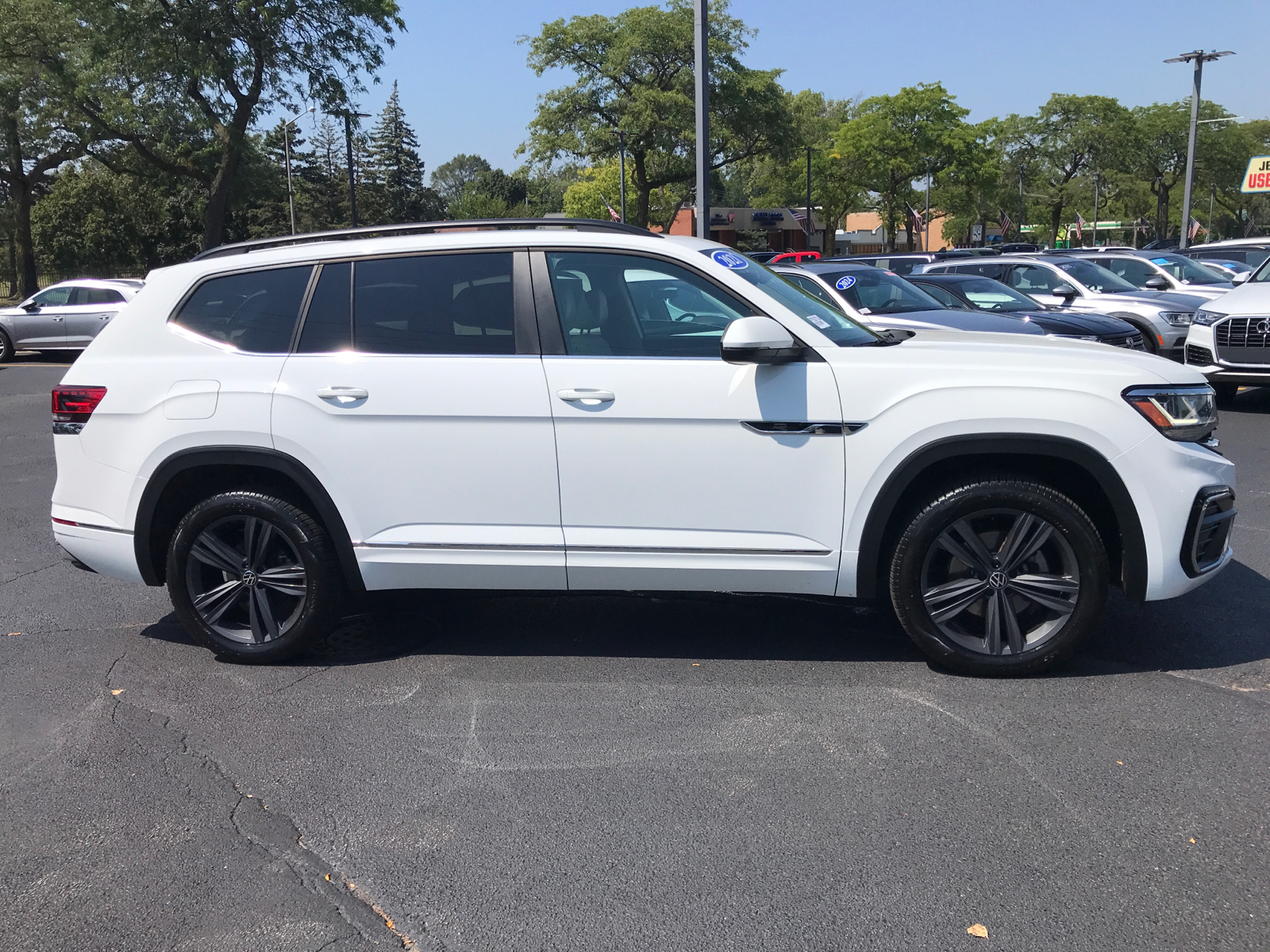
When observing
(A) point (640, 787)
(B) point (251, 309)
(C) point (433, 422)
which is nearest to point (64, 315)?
(B) point (251, 309)

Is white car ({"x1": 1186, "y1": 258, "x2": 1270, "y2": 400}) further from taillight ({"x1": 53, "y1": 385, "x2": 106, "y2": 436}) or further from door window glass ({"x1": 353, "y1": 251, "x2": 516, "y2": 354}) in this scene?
taillight ({"x1": 53, "y1": 385, "x2": 106, "y2": 436})

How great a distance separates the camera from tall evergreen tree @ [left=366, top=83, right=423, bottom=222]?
9012 centimetres

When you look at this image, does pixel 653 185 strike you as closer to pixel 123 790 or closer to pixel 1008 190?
pixel 1008 190

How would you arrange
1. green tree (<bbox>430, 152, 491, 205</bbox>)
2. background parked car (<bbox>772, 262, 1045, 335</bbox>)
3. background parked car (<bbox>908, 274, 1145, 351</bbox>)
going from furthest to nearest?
green tree (<bbox>430, 152, 491, 205</bbox>)
background parked car (<bbox>908, 274, 1145, 351</bbox>)
background parked car (<bbox>772, 262, 1045, 335</bbox>)

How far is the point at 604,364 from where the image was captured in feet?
14.2

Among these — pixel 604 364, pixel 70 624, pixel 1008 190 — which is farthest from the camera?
pixel 1008 190

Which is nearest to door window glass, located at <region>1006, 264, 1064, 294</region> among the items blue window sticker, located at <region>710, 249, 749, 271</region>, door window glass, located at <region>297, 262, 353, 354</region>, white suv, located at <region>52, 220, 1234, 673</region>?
white suv, located at <region>52, 220, 1234, 673</region>

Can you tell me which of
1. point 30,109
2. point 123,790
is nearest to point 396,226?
point 123,790

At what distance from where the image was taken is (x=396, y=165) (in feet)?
320

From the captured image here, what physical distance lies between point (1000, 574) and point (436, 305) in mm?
2511

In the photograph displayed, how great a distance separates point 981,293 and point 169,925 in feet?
37.6

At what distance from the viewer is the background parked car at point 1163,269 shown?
55.1 feet

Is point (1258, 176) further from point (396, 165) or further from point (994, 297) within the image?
point (396, 165)

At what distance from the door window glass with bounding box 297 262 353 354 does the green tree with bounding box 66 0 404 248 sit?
27138 mm
